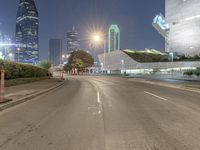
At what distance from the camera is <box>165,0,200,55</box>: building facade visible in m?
115

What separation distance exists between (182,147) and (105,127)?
250 cm

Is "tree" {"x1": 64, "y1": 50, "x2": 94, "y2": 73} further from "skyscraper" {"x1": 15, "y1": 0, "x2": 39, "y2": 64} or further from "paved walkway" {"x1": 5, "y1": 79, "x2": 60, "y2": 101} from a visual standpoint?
"paved walkway" {"x1": 5, "y1": 79, "x2": 60, "y2": 101}

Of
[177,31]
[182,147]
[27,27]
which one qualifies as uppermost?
[27,27]

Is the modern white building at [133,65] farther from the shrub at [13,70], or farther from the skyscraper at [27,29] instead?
the shrub at [13,70]

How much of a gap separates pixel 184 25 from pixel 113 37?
187 ft

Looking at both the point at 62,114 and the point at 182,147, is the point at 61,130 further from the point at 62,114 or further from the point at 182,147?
the point at 182,147

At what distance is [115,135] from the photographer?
652cm

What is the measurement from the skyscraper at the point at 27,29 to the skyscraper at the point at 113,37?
54.9 meters

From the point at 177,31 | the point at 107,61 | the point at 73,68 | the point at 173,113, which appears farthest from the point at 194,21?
the point at 173,113

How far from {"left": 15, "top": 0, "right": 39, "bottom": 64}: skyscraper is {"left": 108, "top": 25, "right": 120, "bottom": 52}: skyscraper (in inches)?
2160

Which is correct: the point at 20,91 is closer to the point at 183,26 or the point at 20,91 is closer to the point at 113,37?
the point at 183,26

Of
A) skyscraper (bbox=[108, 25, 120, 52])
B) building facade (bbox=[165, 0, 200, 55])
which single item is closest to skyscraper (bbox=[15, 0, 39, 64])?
skyscraper (bbox=[108, 25, 120, 52])

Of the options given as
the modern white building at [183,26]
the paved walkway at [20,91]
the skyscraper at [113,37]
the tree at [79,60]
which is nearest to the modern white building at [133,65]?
the tree at [79,60]

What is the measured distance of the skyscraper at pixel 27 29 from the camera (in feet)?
602
